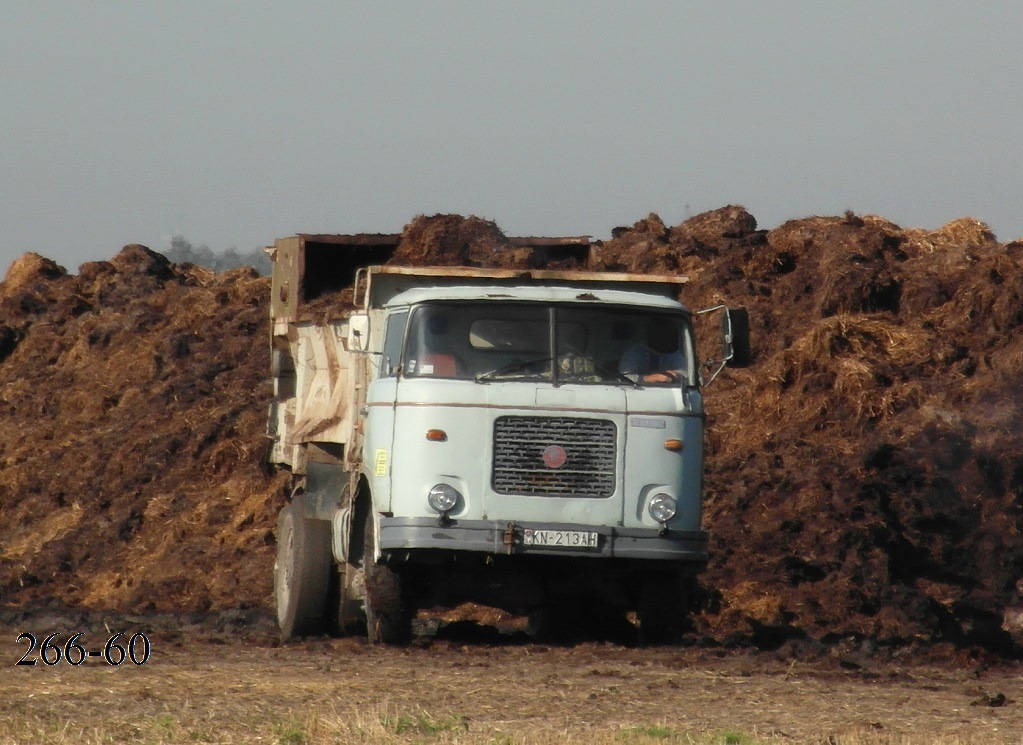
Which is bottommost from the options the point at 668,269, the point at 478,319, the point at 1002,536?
the point at 1002,536

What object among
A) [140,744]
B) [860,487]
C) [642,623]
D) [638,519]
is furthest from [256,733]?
[860,487]

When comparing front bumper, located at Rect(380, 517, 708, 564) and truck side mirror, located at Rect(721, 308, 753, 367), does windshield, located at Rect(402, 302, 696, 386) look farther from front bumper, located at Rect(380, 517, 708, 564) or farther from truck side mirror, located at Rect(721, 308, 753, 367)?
front bumper, located at Rect(380, 517, 708, 564)

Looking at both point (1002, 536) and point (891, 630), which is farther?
point (1002, 536)

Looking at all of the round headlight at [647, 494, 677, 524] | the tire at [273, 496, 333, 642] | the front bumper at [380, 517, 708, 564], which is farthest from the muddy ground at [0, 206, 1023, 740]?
the tire at [273, 496, 333, 642]

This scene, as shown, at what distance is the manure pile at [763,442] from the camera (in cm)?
1830

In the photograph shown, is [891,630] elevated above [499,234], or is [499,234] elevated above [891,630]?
[499,234]

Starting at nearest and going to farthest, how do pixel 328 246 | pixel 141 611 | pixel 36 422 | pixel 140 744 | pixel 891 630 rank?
1. pixel 140 744
2. pixel 891 630
3. pixel 328 246
4. pixel 141 611
5. pixel 36 422

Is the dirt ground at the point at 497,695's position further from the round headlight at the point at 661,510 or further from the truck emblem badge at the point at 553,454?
the truck emblem badge at the point at 553,454

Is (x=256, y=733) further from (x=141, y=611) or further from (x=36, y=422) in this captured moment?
(x=36, y=422)

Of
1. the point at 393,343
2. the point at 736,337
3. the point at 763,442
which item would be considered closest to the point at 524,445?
the point at 393,343

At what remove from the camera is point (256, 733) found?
8719 mm

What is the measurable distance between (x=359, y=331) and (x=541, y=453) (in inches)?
76.6

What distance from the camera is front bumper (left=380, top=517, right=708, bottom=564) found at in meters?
12.9

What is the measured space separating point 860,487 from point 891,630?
10.8 ft
